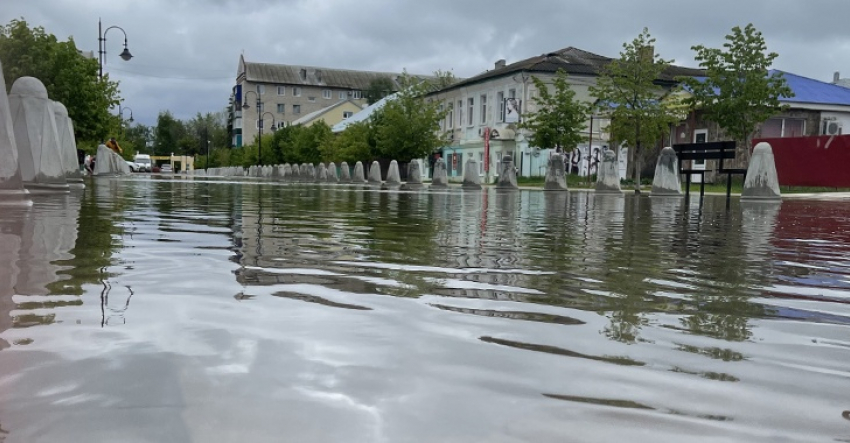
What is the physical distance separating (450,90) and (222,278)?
57.3 meters

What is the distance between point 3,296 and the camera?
375 centimetres

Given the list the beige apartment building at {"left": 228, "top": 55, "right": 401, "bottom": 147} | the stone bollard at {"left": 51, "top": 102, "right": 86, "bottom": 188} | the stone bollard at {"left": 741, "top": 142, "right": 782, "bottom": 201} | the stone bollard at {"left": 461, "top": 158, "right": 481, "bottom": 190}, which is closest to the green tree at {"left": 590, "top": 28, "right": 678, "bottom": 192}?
the stone bollard at {"left": 461, "top": 158, "right": 481, "bottom": 190}

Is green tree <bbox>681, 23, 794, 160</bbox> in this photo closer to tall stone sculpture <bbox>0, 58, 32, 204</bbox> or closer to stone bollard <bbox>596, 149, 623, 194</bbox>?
stone bollard <bbox>596, 149, 623, 194</bbox>

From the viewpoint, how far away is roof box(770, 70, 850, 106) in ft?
136

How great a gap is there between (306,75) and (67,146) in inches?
4589

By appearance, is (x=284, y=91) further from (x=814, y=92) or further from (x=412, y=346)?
(x=412, y=346)

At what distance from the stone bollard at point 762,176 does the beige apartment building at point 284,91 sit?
108915mm

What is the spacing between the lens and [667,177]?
24.5m

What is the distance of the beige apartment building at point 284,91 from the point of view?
127 meters

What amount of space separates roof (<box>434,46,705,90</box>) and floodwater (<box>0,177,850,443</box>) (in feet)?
144

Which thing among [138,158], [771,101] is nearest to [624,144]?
[771,101]

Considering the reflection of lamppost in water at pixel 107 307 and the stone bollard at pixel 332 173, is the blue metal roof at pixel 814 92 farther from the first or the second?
the reflection of lamppost in water at pixel 107 307

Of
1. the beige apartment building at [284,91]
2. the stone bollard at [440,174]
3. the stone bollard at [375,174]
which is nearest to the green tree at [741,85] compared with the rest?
the stone bollard at [440,174]

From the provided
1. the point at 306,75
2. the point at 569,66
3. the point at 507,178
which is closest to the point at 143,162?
the point at 306,75
